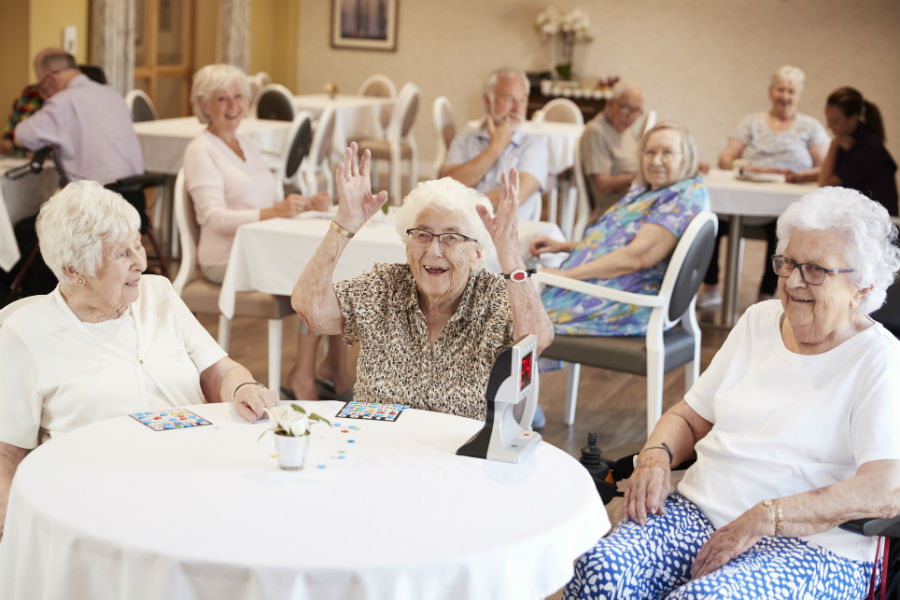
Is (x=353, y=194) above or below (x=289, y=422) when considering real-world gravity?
above

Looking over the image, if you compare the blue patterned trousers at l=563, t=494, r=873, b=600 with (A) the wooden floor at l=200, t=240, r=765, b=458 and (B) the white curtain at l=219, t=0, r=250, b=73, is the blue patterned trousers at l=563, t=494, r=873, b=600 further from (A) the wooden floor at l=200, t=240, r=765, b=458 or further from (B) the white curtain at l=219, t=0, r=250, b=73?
(B) the white curtain at l=219, t=0, r=250, b=73

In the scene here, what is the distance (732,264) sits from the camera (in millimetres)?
5742

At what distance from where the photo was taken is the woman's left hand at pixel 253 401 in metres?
2.18

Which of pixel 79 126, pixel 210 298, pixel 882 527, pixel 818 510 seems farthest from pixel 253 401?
pixel 79 126

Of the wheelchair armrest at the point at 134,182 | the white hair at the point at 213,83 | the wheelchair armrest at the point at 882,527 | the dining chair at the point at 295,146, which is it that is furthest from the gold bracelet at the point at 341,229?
the dining chair at the point at 295,146

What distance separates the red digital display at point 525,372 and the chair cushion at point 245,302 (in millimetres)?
2085

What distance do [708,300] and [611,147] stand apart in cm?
106

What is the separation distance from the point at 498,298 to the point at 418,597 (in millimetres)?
1074

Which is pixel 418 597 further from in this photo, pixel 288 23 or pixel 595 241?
pixel 288 23

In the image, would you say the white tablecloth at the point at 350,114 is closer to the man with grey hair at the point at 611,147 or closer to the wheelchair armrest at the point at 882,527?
the man with grey hair at the point at 611,147

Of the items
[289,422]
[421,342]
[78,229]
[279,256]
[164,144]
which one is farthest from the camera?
[164,144]

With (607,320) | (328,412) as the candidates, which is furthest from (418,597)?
(607,320)

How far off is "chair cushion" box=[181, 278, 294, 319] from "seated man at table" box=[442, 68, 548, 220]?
1.26 metres

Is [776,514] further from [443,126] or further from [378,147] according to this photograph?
[378,147]
